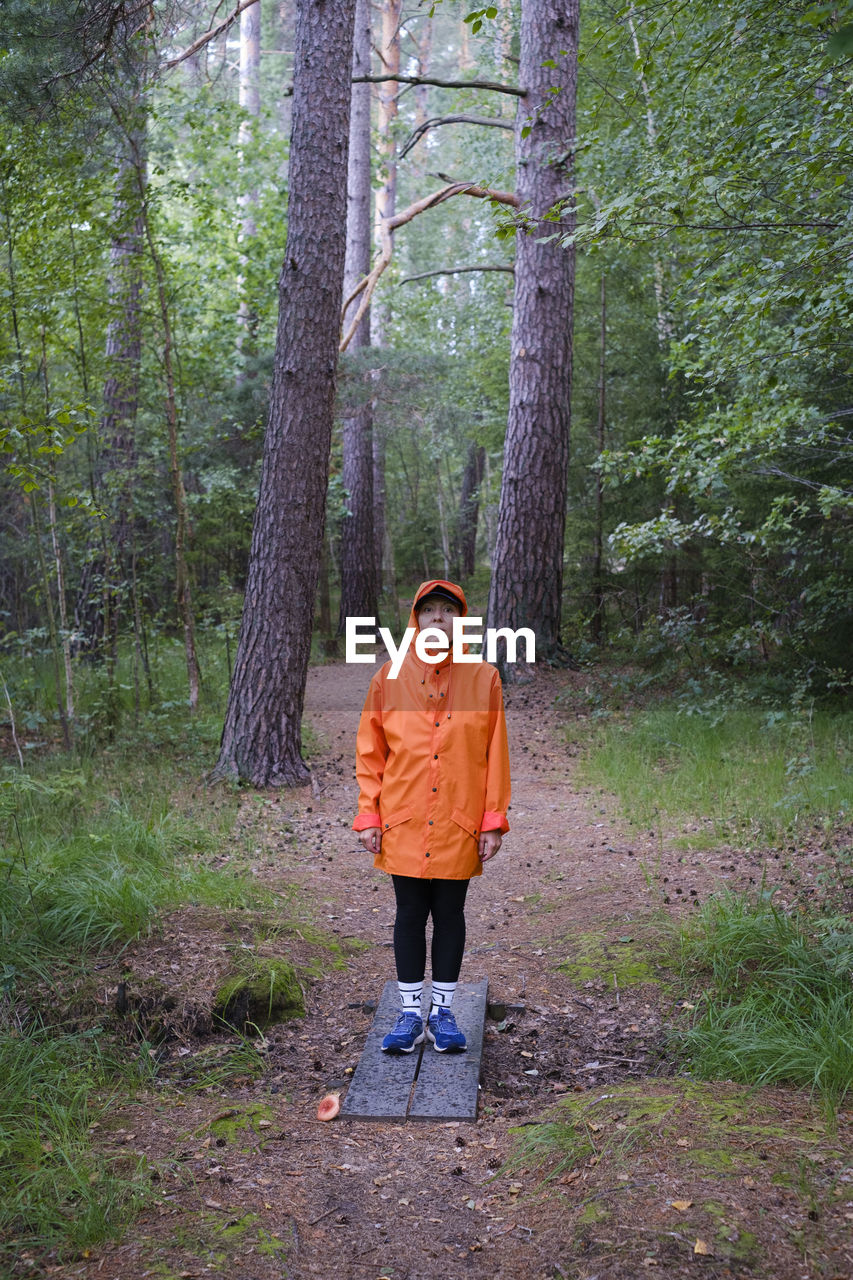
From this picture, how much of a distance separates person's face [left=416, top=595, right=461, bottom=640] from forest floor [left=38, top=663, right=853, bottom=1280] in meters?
1.88

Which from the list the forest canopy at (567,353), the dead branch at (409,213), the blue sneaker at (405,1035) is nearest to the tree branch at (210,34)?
the forest canopy at (567,353)

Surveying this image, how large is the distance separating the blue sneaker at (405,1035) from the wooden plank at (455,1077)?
7 centimetres

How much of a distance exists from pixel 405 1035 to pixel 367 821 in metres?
0.95

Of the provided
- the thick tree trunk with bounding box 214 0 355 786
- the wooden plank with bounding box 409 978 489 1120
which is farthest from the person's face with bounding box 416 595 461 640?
the thick tree trunk with bounding box 214 0 355 786

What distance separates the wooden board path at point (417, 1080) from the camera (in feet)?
12.9

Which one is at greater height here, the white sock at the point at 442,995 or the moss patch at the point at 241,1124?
the white sock at the point at 442,995

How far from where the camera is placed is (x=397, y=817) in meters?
4.21

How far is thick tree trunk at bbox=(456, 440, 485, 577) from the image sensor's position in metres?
27.5

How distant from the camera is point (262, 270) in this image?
60.7 ft

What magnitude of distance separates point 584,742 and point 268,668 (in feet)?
11.3

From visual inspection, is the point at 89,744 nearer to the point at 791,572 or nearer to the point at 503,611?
the point at 503,611

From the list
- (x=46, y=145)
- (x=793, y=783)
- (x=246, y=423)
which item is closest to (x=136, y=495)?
(x=246, y=423)

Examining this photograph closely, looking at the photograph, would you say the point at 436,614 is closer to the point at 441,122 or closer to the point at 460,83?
the point at 441,122

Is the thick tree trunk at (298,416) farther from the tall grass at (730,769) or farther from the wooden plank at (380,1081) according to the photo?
the wooden plank at (380,1081)
